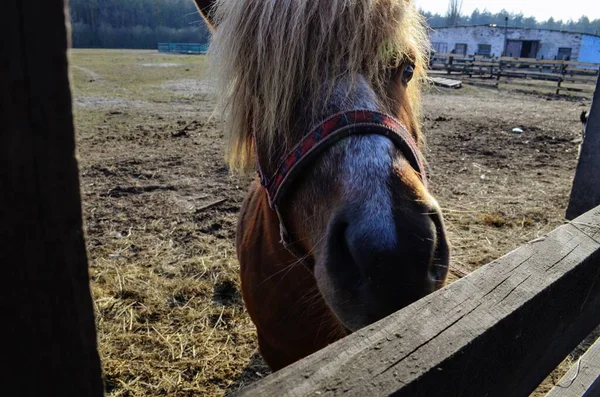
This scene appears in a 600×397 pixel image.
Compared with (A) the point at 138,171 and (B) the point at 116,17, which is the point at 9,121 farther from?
(B) the point at 116,17

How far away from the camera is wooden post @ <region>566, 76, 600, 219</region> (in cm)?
406

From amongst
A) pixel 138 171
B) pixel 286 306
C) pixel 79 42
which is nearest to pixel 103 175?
pixel 138 171

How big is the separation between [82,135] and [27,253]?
31.0ft

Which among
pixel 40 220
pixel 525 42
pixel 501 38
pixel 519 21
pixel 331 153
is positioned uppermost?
pixel 519 21

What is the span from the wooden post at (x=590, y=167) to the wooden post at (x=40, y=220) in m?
4.69

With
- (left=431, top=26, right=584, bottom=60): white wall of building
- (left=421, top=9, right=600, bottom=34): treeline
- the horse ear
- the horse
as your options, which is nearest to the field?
the horse ear

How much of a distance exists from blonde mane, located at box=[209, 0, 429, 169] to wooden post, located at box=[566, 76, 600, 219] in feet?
9.97

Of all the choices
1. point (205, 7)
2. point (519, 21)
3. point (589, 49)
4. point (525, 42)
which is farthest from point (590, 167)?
point (519, 21)

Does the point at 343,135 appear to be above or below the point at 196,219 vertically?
above

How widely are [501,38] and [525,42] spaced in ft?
7.12

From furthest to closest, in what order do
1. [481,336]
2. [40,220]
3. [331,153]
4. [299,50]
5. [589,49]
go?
[589,49] → [299,50] → [331,153] → [481,336] → [40,220]

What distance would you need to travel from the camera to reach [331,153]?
162 cm

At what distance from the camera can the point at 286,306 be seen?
2.29 m

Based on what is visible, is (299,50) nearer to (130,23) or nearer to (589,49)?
(589,49)
